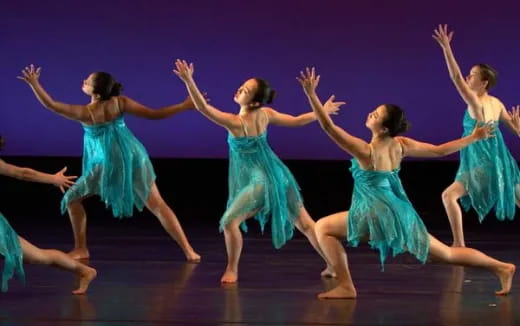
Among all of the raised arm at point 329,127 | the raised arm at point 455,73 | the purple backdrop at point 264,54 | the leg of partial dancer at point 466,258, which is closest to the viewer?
the raised arm at point 329,127

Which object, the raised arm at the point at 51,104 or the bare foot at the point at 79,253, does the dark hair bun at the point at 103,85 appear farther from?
the bare foot at the point at 79,253

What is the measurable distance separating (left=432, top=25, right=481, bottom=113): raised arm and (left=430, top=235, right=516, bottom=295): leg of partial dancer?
128cm

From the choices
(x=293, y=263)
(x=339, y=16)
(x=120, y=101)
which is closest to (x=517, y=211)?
(x=339, y=16)

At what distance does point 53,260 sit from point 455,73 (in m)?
2.40

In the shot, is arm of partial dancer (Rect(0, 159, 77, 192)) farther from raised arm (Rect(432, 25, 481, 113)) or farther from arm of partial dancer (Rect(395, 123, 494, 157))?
raised arm (Rect(432, 25, 481, 113))

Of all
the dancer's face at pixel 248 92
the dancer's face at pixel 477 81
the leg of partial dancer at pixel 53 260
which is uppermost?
the dancer's face at pixel 477 81

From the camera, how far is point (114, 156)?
22.7 ft

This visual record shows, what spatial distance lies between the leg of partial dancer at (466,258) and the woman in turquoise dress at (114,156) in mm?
1830

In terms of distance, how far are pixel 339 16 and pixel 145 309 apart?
4.66 metres

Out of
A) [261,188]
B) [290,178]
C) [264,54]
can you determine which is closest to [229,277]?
[261,188]

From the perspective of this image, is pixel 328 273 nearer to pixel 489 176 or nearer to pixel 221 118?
pixel 221 118

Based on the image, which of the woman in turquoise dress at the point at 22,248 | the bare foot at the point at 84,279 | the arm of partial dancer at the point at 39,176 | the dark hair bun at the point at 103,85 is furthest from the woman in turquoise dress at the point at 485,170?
the arm of partial dancer at the point at 39,176

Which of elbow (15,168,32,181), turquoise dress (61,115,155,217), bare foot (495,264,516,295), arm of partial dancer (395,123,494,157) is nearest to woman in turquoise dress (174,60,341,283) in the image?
turquoise dress (61,115,155,217)

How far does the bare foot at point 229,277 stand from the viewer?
613 centimetres
